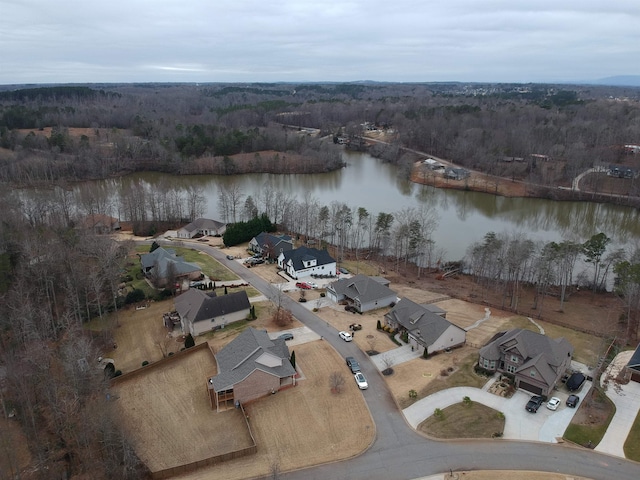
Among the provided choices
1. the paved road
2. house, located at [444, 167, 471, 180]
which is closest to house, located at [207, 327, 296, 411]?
the paved road

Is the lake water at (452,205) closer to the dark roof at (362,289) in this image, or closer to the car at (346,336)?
the dark roof at (362,289)

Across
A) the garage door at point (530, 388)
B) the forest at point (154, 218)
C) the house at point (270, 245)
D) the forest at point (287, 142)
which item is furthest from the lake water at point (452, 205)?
the garage door at point (530, 388)

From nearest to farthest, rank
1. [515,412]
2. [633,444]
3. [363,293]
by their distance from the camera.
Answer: [633,444] < [515,412] < [363,293]

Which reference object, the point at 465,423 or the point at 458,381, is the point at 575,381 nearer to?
the point at 458,381

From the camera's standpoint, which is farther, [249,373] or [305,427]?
[249,373]

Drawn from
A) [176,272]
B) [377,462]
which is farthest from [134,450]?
[176,272]

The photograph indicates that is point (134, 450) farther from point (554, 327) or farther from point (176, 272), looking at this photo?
point (554, 327)

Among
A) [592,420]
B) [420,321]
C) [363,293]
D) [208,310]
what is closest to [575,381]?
[592,420]

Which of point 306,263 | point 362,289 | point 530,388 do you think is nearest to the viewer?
point 530,388
